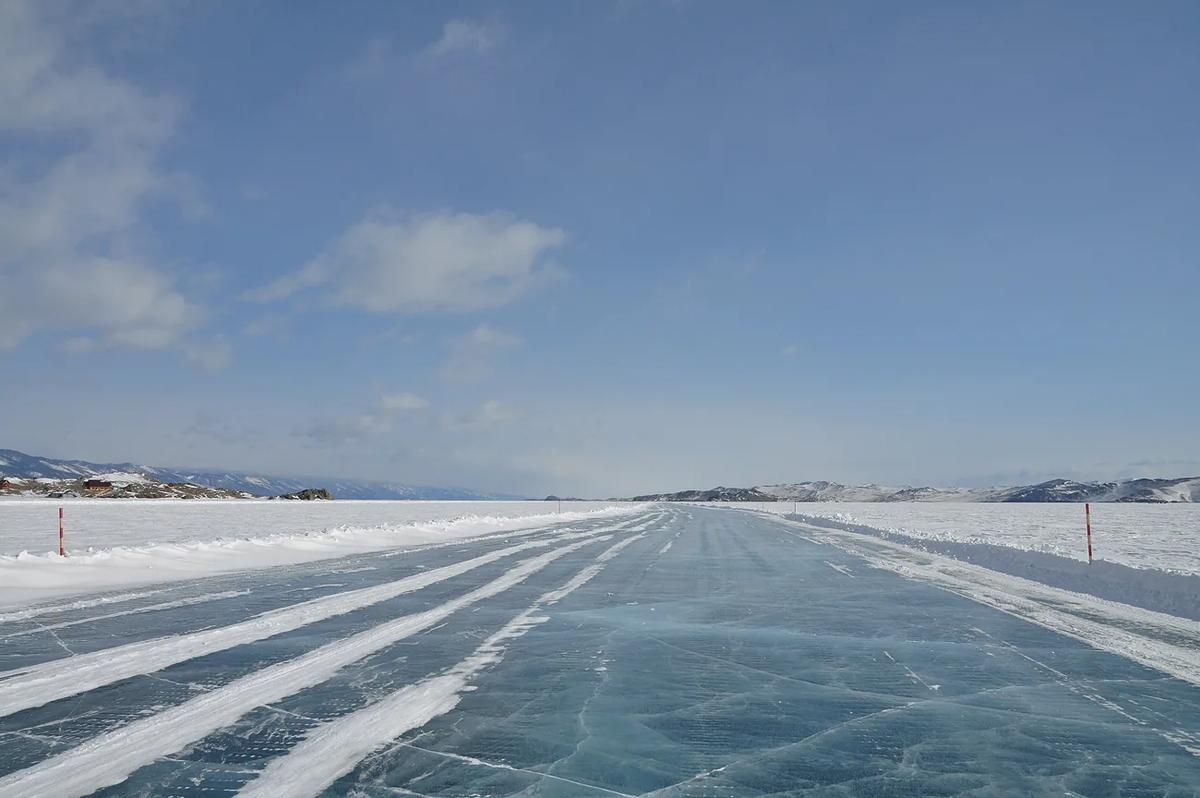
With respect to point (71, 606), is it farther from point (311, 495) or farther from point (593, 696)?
point (311, 495)

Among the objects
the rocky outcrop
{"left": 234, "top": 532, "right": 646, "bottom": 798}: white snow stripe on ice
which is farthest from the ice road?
the rocky outcrop

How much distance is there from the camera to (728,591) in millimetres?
12922

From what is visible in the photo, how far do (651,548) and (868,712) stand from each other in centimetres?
1822

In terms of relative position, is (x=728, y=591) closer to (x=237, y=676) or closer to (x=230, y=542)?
(x=237, y=676)

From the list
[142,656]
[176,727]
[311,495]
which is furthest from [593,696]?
[311,495]

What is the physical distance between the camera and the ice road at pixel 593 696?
4.27 meters

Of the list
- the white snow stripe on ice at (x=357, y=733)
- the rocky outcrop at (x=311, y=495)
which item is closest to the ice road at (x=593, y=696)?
the white snow stripe on ice at (x=357, y=733)

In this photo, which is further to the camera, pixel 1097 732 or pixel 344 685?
pixel 344 685

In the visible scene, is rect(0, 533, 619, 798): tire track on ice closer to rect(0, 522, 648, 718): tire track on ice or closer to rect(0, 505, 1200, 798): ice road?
rect(0, 505, 1200, 798): ice road

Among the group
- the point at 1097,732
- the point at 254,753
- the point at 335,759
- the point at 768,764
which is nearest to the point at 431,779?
the point at 335,759

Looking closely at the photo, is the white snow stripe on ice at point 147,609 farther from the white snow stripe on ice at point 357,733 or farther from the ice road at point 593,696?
the white snow stripe on ice at point 357,733

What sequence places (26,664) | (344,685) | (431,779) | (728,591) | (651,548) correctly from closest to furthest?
(431,779), (344,685), (26,664), (728,591), (651,548)

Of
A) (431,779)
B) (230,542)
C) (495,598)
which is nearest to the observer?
(431,779)

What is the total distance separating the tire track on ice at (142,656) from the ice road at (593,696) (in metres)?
0.05
